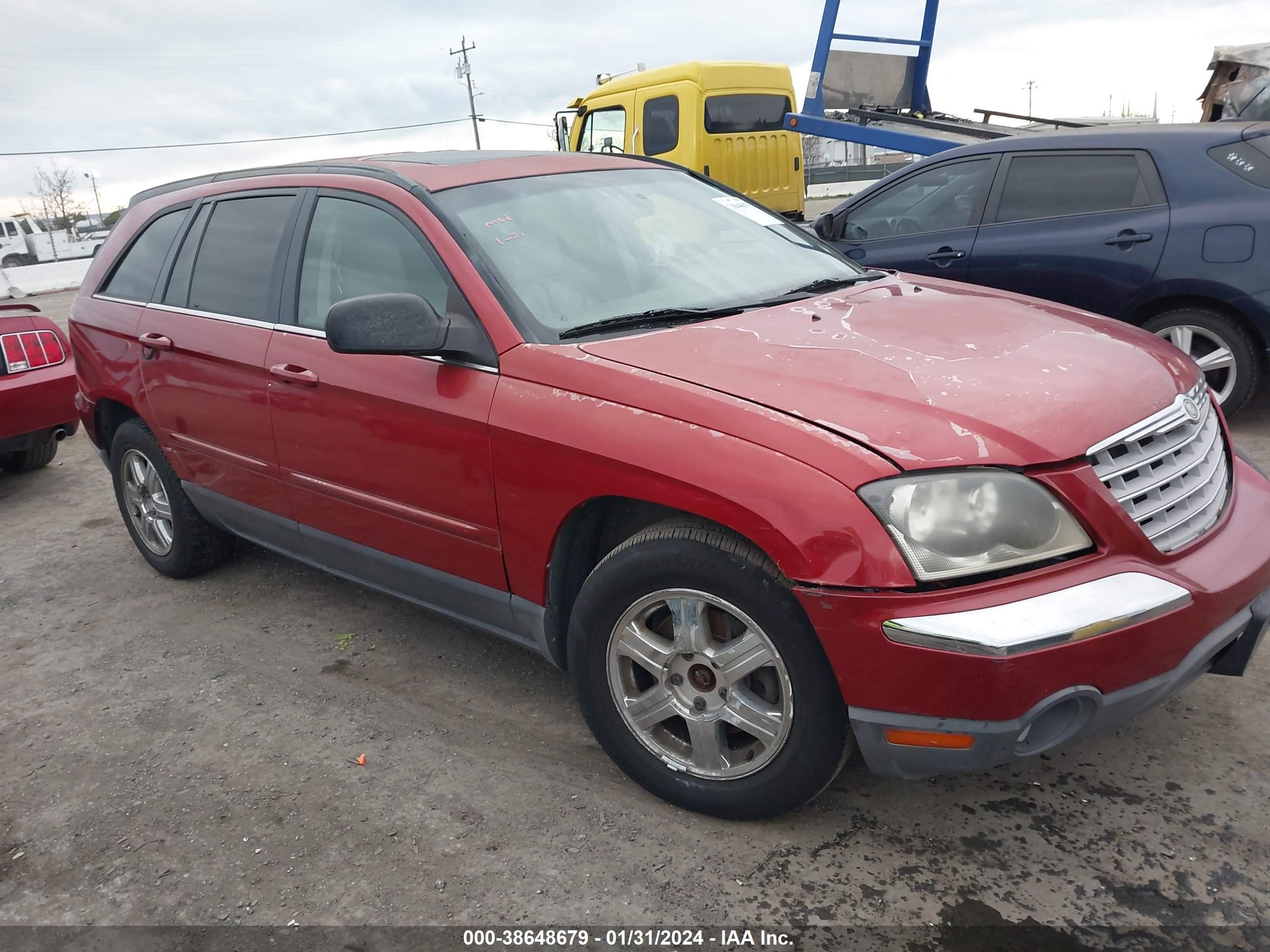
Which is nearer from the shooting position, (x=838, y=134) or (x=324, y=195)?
(x=324, y=195)

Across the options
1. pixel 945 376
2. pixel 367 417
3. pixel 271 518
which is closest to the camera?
pixel 945 376

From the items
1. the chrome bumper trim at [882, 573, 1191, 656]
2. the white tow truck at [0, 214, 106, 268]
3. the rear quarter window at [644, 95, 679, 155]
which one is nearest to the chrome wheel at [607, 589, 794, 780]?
the chrome bumper trim at [882, 573, 1191, 656]

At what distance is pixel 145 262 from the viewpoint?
432 cm

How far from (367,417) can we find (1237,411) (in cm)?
487

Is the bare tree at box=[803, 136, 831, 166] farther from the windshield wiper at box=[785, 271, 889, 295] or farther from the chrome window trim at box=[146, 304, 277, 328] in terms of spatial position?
the chrome window trim at box=[146, 304, 277, 328]

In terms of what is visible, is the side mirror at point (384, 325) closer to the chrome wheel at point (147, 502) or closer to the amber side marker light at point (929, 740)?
the amber side marker light at point (929, 740)

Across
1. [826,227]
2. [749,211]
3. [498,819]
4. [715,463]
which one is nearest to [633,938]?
[498,819]

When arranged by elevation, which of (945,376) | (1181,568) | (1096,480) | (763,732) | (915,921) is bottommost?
(915,921)

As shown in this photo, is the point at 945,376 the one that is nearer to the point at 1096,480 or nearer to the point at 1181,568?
the point at 1096,480

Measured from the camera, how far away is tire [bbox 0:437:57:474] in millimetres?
6820

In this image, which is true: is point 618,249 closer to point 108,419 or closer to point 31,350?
point 108,419

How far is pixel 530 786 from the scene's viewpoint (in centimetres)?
280

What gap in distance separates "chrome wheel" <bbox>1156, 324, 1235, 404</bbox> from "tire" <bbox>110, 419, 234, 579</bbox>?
4.96 m

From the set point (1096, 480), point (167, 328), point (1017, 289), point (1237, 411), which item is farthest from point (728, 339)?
point (1237, 411)
